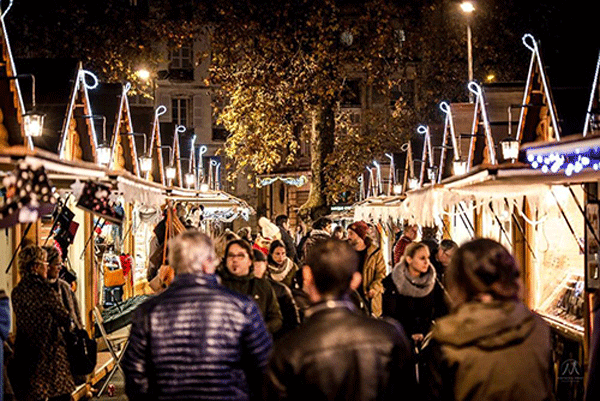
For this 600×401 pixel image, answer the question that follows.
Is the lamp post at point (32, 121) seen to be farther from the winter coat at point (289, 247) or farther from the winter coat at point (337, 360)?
the winter coat at point (289, 247)

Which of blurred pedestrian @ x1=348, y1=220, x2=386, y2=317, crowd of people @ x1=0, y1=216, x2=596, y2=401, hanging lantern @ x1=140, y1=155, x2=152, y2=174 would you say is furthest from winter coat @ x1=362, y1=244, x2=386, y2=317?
hanging lantern @ x1=140, y1=155, x2=152, y2=174

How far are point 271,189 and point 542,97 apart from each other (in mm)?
46000

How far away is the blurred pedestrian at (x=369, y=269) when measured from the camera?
35.8 feet

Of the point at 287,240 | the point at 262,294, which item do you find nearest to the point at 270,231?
the point at 287,240

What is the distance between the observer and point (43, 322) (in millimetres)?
8203

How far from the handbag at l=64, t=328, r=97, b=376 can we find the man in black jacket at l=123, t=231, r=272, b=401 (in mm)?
3732

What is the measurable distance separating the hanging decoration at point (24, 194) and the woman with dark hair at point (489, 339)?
4.00m

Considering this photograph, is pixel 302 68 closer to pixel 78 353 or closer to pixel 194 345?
pixel 78 353

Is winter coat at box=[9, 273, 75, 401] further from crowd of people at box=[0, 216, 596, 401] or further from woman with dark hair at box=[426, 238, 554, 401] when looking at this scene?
woman with dark hair at box=[426, 238, 554, 401]

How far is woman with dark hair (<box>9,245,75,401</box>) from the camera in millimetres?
8148

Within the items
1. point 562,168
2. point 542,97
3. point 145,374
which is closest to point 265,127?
point 542,97

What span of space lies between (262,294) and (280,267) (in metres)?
3.54

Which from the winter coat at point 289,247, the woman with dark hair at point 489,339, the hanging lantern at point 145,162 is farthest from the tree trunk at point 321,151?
the woman with dark hair at point 489,339

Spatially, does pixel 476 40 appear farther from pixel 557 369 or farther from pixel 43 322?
pixel 43 322
